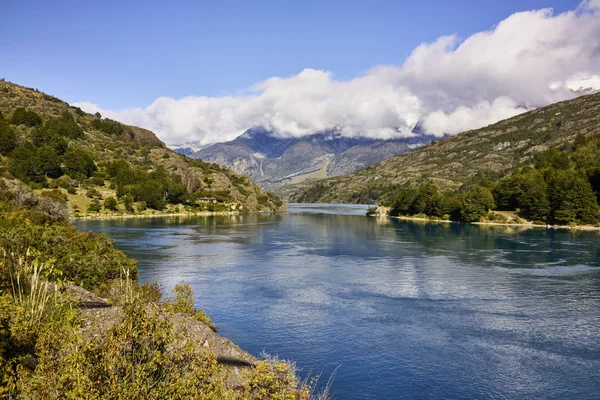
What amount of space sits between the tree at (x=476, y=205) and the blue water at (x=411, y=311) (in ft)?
256

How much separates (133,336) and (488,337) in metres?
35.3

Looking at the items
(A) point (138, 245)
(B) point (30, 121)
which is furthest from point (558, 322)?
(B) point (30, 121)

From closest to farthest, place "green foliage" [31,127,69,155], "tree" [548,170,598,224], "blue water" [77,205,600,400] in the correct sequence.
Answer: "blue water" [77,205,600,400] < "tree" [548,170,598,224] < "green foliage" [31,127,69,155]

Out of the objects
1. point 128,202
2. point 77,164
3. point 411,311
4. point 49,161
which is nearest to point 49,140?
point 77,164

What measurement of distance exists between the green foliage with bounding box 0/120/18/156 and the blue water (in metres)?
109

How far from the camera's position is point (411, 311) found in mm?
48250

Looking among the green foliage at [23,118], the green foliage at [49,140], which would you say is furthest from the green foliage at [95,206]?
the green foliage at [23,118]

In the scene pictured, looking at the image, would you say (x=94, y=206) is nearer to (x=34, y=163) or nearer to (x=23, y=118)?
(x=34, y=163)

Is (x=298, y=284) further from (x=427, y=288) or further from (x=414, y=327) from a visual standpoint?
(x=414, y=327)

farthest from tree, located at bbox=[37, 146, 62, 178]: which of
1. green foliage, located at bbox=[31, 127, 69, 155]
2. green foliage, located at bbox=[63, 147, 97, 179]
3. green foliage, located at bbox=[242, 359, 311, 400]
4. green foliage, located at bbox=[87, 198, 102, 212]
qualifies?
green foliage, located at bbox=[242, 359, 311, 400]

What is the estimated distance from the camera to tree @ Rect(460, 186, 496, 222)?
176 metres

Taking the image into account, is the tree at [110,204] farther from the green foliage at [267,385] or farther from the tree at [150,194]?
the green foliage at [267,385]

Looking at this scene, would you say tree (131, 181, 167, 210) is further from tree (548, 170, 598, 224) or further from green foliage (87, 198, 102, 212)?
tree (548, 170, 598, 224)

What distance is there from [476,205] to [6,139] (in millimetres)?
187283
